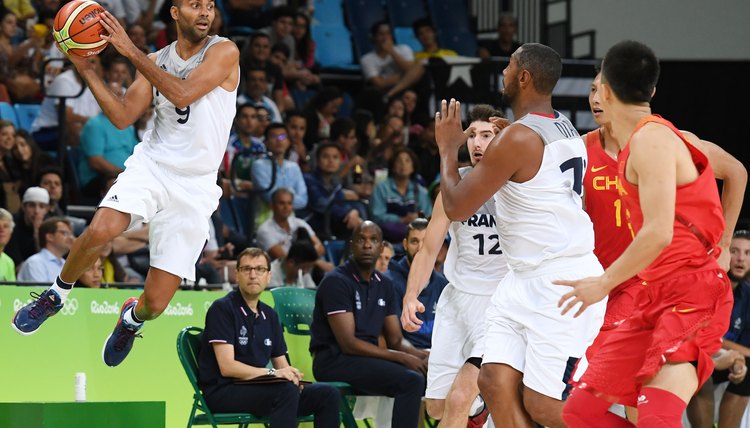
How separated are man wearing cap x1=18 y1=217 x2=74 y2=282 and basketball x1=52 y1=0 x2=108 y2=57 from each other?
3194mm

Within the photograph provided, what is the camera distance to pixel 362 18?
676 inches

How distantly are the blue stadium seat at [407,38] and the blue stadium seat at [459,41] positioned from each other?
0.51 meters

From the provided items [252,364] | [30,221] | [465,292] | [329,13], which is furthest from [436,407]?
[329,13]

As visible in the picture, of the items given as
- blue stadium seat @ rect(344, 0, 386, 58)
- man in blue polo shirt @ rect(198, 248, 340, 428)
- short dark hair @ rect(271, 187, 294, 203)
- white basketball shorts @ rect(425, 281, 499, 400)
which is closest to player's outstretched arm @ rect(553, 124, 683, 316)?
white basketball shorts @ rect(425, 281, 499, 400)

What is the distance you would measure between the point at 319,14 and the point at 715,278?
12.7m

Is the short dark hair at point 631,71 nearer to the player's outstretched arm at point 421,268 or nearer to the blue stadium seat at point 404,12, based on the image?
the player's outstretched arm at point 421,268

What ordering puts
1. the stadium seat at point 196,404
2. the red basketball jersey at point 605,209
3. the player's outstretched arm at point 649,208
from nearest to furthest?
1. the player's outstretched arm at point 649,208
2. the red basketball jersey at point 605,209
3. the stadium seat at point 196,404

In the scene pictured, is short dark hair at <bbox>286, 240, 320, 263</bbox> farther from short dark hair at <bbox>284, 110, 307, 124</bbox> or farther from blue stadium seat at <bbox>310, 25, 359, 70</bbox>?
blue stadium seat at <bbox>310, 25, 359, 70</bbox>

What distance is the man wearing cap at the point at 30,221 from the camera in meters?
10.4

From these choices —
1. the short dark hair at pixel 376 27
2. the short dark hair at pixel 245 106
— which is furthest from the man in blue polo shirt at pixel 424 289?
the short dark hair at pixel 376 27

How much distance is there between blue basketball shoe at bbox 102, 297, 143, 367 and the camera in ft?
24.2

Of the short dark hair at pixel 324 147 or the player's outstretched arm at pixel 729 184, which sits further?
the short dark hair at pixel 324 147

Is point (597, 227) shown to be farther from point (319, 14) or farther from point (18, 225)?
point (319, 14)

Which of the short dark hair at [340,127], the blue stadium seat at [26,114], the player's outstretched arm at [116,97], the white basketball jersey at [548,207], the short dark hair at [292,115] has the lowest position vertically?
the short dark hair at [340,127]
